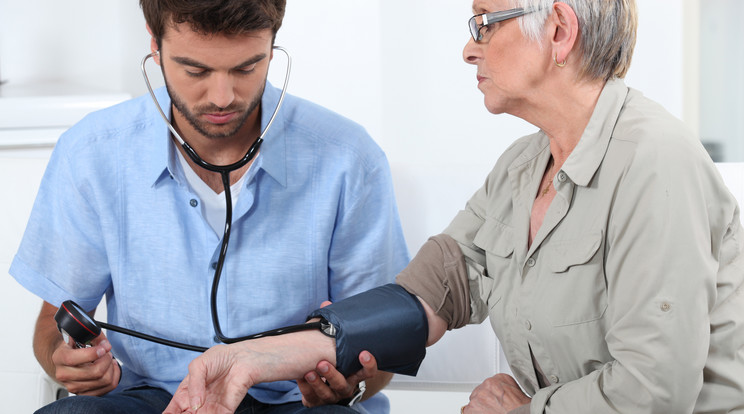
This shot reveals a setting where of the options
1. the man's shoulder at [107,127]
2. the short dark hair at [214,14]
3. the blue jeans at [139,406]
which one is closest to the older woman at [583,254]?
the blue jeans at [139,406]

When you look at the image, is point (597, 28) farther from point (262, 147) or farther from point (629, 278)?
point (262, 147)

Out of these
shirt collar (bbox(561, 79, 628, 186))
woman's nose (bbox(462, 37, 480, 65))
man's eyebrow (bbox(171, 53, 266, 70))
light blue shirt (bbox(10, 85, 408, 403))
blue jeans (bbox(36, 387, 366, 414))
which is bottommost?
blue jeans (bbox(36, 387, 366, 414))

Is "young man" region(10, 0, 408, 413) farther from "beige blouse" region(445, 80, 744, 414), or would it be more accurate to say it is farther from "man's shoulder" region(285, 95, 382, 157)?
"beige blouse" region(445, 80, 744, 414)

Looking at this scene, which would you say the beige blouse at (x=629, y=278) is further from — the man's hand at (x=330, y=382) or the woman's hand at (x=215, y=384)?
the woman's hand at (x=215, y=384)

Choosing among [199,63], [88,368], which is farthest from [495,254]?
[88,368]

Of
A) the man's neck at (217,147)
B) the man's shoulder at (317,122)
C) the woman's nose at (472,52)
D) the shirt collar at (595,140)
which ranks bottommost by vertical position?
the man's neck at (217,147)

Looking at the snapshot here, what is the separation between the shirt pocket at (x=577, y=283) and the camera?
123 cm

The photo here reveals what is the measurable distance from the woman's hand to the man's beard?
39 centimetres

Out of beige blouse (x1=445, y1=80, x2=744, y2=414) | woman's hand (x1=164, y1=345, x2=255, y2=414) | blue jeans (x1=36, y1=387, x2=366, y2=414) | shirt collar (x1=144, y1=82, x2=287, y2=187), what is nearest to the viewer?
beige blouse (x1=445, y1=80, x2=744, y2=414)

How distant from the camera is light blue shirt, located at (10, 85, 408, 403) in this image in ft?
5.00

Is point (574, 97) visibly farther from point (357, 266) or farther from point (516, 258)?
point (357, 266)

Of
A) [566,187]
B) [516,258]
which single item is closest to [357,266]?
[516,258]

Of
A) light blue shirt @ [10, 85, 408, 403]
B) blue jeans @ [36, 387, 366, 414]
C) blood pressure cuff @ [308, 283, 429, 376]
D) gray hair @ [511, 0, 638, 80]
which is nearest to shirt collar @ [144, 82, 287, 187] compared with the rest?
light blue shirt @ [10, 85, 408, 403]

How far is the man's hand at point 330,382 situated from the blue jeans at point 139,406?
0.03m
